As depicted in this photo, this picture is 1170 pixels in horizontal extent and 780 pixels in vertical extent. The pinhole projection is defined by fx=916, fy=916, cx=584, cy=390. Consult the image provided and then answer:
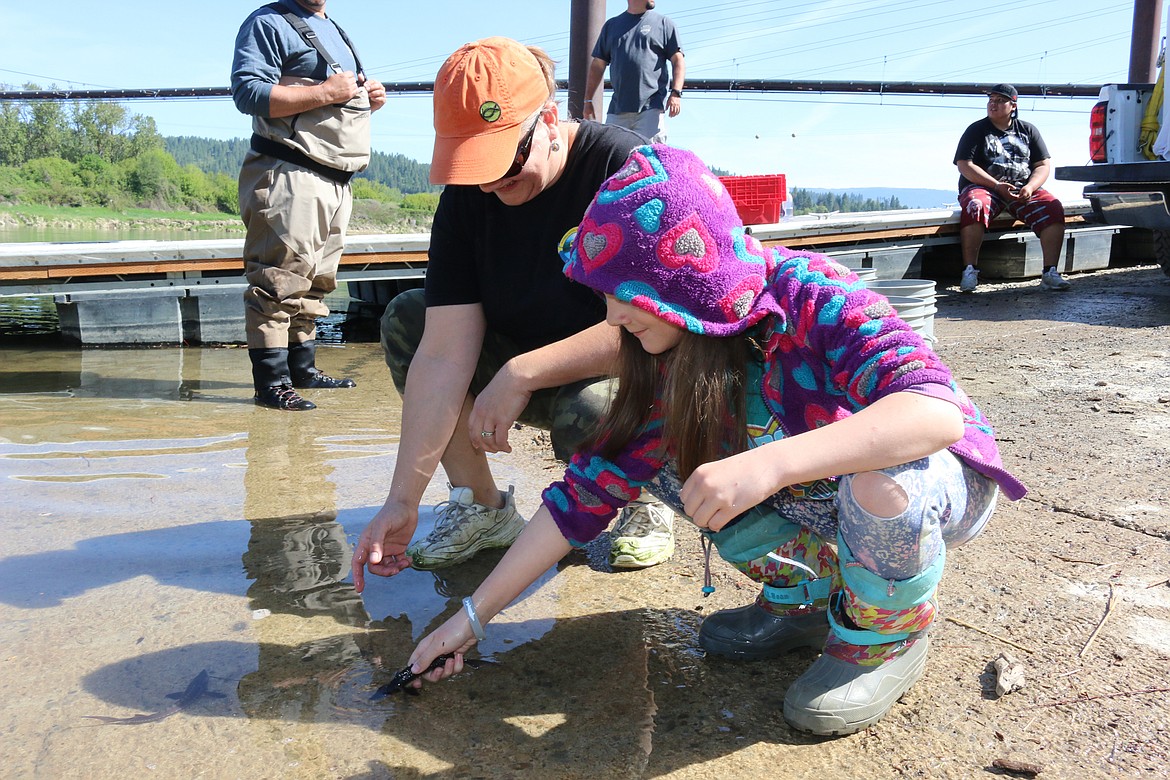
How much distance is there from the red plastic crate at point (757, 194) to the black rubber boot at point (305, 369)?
3.57m

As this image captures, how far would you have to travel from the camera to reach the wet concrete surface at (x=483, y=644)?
1.62 metres

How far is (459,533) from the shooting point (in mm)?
2475

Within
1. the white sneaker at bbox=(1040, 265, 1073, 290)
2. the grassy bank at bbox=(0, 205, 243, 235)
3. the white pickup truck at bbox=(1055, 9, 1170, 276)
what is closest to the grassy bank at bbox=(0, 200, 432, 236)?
the grassy bank at bbox=(0, 205, 243, 235)

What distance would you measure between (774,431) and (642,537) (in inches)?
32.6

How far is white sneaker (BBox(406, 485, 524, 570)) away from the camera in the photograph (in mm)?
2461

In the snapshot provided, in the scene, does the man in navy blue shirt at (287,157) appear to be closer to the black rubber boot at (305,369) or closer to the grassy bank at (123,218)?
the black rubber boot at (305,369)

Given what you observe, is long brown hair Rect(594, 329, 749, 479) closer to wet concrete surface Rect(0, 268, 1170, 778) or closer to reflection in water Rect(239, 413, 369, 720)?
wet concrete surface Rect(0, 268, 1170, 778)

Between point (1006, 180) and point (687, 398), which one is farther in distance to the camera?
point (1006, 180)

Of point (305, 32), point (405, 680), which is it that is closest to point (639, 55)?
point (305, 32)

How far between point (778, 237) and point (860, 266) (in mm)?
926

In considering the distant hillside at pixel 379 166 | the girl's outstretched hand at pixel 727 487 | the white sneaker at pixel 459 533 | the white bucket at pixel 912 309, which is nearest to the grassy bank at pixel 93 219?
the white bucket at pixel 912 309

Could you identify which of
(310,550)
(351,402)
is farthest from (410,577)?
(351,402)

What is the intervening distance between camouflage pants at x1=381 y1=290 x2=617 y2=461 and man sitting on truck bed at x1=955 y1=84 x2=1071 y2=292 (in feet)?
21.6

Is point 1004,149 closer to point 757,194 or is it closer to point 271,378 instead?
point 757,194
